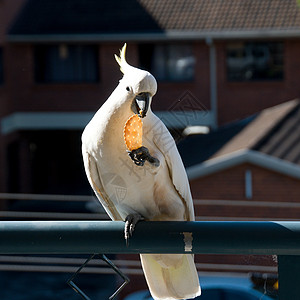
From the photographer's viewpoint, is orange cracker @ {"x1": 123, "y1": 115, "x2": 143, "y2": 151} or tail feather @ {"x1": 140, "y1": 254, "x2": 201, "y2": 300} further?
tail feather @ {"x1": 140, "y1": 254, "x2": 201, "y2": 300}

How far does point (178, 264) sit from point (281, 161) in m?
5.54

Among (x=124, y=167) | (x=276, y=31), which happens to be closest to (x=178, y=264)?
(x=124, y=167)

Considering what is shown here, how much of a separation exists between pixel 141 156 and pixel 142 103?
0.16 metres

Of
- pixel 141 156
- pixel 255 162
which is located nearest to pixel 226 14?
pixel 255 162

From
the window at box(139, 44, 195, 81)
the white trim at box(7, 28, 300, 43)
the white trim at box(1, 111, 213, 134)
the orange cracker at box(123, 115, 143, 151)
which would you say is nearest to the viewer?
the orange cracker at box(123, 115, 143, 151)

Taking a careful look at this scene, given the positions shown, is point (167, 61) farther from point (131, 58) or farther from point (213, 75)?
point (213, 75)

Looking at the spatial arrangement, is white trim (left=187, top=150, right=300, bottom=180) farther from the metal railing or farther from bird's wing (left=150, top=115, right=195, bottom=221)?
the metal railing

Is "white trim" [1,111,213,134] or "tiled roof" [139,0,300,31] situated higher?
"tiled roof" [139,0,300,31]

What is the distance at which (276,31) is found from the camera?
33.5ft

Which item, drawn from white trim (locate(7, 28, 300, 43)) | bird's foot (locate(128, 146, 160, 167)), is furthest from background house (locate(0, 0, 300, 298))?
bird's foot (locate(128, 146, 160, 167))

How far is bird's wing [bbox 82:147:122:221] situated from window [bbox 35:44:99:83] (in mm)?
9063

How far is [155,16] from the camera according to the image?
427 inches

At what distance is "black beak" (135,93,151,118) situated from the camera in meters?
1.75

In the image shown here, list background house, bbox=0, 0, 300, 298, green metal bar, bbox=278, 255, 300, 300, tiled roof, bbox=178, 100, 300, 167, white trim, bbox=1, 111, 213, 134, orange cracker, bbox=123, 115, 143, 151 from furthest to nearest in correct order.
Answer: white trim, bbox=1, 111, 213, 134 → background house, bbox=0, 0, 300, 298 → tiled roof, bbox=178, 100, 300, 167 → orange cracker, bbox=123, 115, 143, 151 → green metal bar, bbox=278, 255, 300, 300
